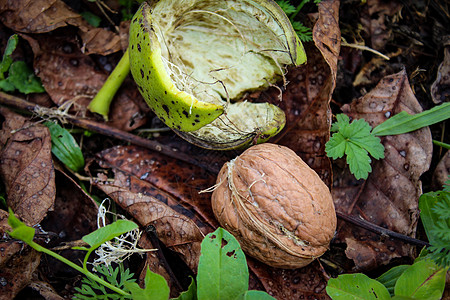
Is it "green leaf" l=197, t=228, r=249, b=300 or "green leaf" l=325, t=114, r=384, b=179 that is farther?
"green leaf" l=325, t=114, r=384, b=179

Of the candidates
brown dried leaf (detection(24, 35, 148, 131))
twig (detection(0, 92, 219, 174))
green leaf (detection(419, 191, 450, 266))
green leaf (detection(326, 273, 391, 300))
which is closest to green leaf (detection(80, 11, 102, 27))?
brown dried leaf (detection(24, 35, 148, 131))

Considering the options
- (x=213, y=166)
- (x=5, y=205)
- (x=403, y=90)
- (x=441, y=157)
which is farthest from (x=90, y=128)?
(x=441, y=157)

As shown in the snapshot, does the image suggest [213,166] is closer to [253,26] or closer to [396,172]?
[253,26]

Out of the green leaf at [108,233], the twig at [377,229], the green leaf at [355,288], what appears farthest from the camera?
the twig at [377,229]

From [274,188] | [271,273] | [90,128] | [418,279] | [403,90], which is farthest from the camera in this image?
[90,128]

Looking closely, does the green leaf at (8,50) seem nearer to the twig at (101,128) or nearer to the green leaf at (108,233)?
the twig at (101,128)

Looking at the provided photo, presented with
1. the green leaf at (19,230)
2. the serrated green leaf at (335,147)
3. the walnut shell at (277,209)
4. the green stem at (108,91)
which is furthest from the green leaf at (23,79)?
the serrated green leaf at (335,147)

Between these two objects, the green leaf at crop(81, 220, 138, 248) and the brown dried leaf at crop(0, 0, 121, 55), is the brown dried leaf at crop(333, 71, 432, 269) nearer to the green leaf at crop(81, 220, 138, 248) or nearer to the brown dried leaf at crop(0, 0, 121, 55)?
the green leaf at crop(81, 220, 138, 248)
